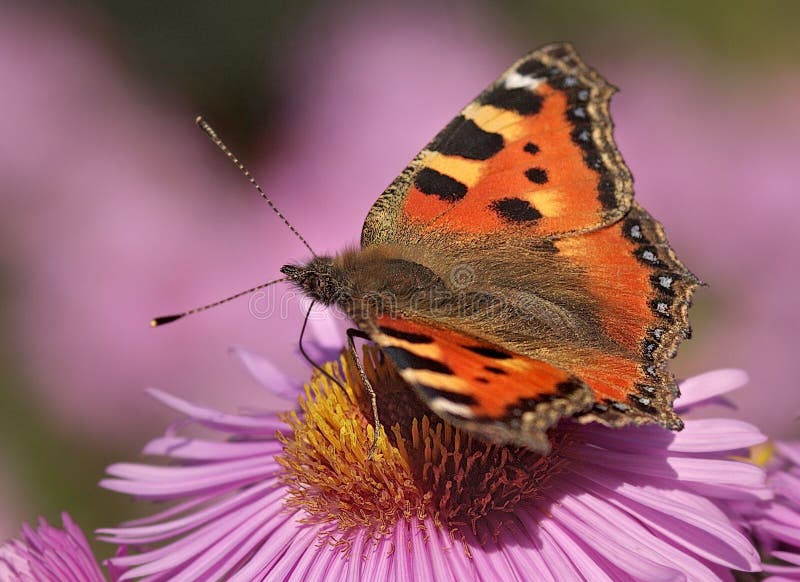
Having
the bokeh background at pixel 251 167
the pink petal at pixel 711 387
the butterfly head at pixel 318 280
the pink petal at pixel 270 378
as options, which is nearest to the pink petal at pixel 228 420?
the pink petal at pixel 270 378

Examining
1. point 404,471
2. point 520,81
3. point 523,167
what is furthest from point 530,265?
point 404,471

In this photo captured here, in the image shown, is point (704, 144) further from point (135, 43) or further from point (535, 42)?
point (135, 43)

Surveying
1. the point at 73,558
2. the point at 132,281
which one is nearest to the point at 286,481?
the point at 73,558

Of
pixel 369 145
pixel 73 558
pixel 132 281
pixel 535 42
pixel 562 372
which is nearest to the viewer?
pixel 562 372

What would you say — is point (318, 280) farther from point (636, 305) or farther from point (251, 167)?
point (251, 167)

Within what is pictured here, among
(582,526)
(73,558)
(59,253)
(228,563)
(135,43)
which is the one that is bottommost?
(582,526)

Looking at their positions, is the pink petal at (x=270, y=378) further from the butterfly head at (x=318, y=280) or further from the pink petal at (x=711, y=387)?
the pink petal at (x=711, y=387)

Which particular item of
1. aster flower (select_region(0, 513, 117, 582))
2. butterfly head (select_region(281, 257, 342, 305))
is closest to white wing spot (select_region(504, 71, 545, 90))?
butterfly head (select_region(281, 257, 342, 305))
